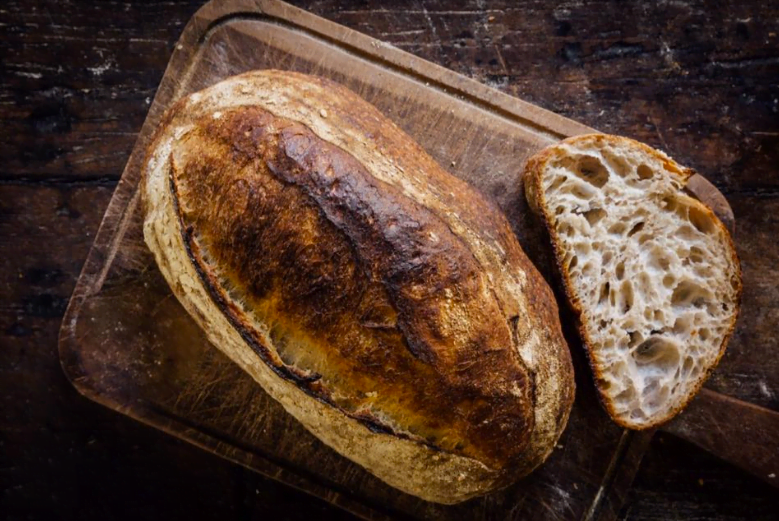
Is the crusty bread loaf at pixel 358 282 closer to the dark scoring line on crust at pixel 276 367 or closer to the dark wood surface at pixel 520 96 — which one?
the dark scoring line on crust at pixel 276 367

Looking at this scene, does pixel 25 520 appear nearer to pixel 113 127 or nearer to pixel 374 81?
pixel 113 127

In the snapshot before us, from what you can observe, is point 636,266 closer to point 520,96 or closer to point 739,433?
point 739,433

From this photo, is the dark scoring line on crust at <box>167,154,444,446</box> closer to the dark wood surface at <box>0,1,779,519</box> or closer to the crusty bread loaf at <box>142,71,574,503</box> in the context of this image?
the crusty bread loaf at <box>142,71,574,503</box>

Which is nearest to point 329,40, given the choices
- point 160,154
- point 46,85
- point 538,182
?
point 160,154

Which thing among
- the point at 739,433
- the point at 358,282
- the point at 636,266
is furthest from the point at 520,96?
the point at 739,433

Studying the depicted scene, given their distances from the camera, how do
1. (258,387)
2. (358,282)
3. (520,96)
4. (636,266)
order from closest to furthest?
(358,282) < (636,266) < (258,387) < (520,96)

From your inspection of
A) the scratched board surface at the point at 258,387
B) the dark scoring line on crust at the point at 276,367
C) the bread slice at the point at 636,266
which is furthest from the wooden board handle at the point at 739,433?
the dark scoring line on crust at the point at 276,367
